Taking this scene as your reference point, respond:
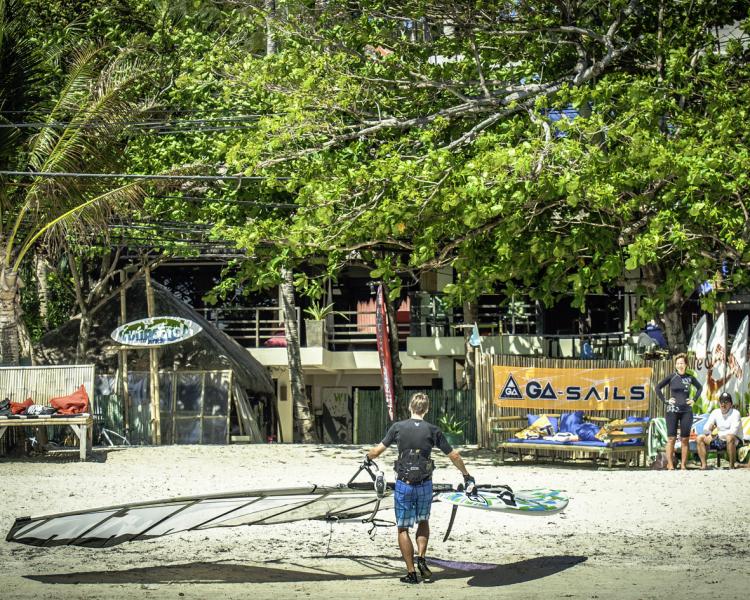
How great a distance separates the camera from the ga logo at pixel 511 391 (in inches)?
758

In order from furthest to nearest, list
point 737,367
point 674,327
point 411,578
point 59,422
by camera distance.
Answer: point 674,327
point 737,367
point 59,422
point 411,578

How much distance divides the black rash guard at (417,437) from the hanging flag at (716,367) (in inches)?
397

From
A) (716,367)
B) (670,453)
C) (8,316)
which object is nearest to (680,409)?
(670,453)

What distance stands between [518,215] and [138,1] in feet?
49.9

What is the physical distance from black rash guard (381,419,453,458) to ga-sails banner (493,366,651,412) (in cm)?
948

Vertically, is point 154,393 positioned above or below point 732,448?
above

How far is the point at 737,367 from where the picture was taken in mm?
18797

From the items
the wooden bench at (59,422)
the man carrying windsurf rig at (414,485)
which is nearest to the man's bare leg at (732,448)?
the man carrying windsurf rig at (414,485)

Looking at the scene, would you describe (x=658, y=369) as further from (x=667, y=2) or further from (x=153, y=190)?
(x=153, y=190)

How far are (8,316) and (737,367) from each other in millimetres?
12498

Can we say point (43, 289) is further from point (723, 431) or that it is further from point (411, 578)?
point (411, 578)

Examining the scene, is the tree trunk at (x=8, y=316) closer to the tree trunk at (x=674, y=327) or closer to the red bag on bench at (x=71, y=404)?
the red bag on bench at (x=71, y=404)

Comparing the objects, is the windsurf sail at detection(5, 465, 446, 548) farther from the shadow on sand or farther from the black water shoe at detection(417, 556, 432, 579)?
the black water shoe at detection(417, 556, 432, 579)

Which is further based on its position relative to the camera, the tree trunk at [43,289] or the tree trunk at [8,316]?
the tree trunk at [43,289]
